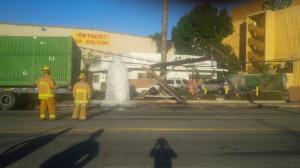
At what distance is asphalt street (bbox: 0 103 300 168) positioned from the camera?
802 cm

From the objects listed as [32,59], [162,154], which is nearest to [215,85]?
[32,59]

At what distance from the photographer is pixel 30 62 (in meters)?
21.5

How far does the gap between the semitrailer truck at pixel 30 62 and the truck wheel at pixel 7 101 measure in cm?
24

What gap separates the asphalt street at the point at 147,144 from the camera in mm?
8016

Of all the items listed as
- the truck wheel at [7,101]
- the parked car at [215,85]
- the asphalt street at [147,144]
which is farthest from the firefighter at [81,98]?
the parked car at [215,85]

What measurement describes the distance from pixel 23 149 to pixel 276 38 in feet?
169

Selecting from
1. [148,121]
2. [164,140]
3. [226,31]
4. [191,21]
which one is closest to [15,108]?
[148,121]

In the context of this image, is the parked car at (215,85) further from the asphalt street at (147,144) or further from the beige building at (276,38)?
the asphalt street at (147,144)

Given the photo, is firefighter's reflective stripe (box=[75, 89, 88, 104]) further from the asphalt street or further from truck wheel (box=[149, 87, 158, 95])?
truck wheel (box=[149, 87, 158, 95])

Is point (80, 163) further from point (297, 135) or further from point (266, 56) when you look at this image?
point (266, 56)

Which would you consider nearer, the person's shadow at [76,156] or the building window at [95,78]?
the person's shadow at [76,156]

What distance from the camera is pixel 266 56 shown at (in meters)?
56.8

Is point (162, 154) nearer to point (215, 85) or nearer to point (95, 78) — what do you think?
point (215, 85)

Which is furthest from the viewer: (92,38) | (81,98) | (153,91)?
(92,38)
